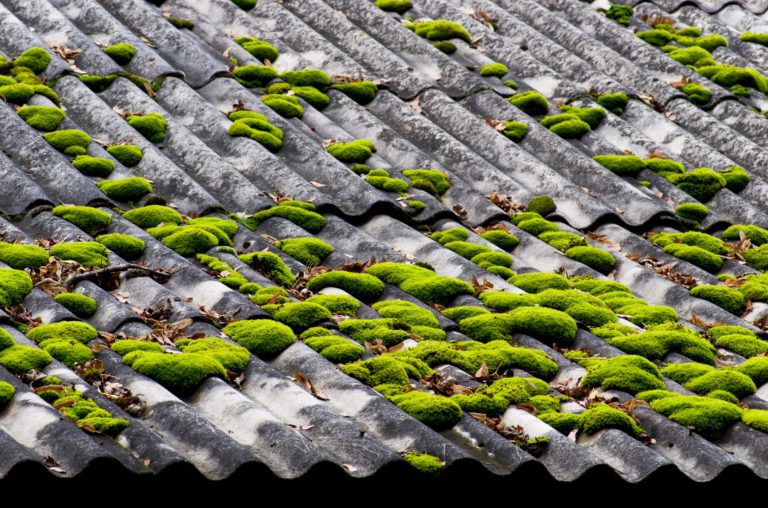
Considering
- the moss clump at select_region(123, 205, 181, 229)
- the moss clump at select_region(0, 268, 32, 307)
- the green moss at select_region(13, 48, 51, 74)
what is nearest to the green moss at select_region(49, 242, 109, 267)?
the moss clump at select_region(0, 268, 32, 307)

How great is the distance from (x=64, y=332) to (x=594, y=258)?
3088 millimetres

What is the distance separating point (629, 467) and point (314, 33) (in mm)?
5067

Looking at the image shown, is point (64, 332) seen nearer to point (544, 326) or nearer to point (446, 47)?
point (544, 326)

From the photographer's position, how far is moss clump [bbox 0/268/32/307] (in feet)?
15.1

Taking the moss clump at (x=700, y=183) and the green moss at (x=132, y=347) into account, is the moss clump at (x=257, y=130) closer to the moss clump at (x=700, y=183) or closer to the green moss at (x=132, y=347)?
the green moss at (x=132, y=347)

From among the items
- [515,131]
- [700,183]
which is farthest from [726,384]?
[515,131]

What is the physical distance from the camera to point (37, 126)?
6363mm

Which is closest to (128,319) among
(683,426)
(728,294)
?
(683,426)

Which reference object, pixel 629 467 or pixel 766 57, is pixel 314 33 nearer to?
pixel 766 57

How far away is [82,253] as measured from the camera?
510 cm

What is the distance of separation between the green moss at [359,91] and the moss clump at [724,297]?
2.82 meters

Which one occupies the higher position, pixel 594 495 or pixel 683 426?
pixel 683 426

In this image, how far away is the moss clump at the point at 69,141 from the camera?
6.20 metres

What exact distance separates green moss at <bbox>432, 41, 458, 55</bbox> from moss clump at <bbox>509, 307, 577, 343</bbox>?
3736 millimetres
